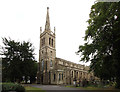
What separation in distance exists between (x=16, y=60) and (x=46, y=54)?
95.6ft

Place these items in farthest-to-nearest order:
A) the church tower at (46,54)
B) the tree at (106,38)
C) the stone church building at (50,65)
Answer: the church tower at (46,54), the stone church building at (50,65), the tree at (106,38)

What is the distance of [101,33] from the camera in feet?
45.1

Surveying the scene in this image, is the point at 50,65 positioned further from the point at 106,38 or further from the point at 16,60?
the point at 106,38

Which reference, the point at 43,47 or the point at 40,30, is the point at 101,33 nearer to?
the point at 43,47


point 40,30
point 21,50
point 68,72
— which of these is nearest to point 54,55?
point 68,72

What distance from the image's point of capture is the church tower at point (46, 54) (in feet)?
157

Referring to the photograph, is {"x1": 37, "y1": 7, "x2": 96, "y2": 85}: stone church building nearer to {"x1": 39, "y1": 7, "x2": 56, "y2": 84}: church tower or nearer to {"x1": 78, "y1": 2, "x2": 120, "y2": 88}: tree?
{"x1": 39, "y1": 7, "x2": 56, "y2": 84}: church tower

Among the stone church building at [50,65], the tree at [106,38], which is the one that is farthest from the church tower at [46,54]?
the tree at [106,38]

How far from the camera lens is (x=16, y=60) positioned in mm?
20656

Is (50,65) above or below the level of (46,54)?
below

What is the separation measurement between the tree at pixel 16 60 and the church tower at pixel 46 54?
26.3 m

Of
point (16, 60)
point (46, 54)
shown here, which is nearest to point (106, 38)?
point (16, 60)

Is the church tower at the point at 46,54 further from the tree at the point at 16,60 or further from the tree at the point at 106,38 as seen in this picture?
the tree at the point at 106,38

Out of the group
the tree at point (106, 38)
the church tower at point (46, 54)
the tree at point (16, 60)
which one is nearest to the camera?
the tree at point (106, 38)
